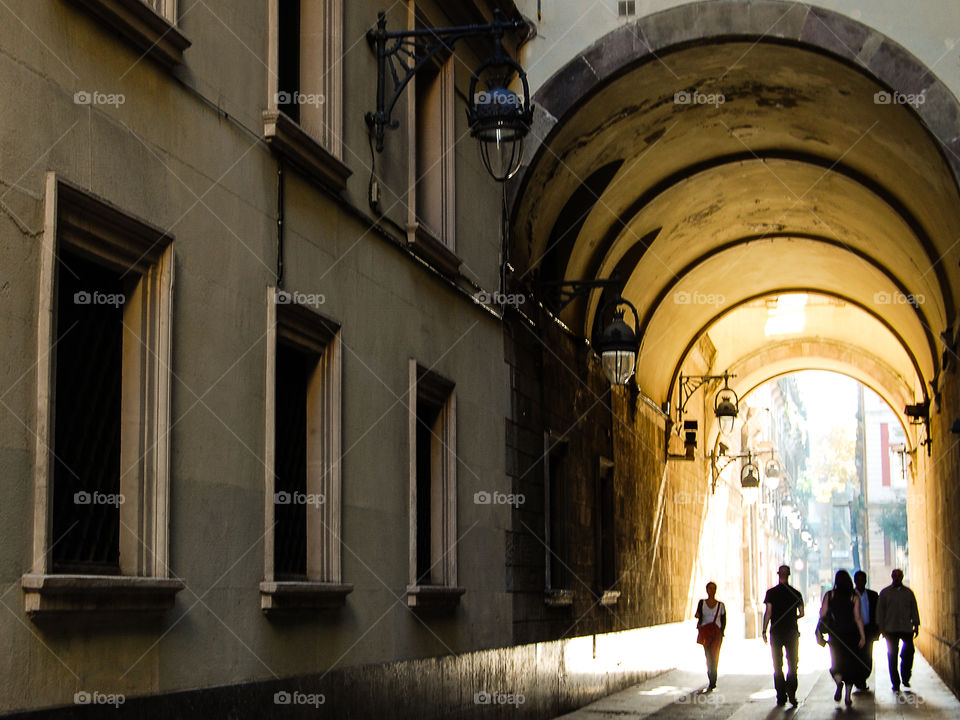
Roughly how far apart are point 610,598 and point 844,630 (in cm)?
290

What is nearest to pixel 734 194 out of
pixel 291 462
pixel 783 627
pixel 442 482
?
pixel 783 627

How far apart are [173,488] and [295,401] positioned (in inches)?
80.8

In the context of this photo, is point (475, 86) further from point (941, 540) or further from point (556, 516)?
point (941, 540)

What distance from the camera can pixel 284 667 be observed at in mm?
8008

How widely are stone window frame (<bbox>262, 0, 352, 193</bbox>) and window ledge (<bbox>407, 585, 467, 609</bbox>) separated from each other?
9.97ft

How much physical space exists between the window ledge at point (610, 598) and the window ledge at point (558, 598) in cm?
180

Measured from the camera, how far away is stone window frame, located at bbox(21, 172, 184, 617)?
5664 millimetres

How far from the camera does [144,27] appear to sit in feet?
21.8

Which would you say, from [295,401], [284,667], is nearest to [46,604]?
[284,667]

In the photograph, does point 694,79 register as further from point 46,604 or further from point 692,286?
point 46,604

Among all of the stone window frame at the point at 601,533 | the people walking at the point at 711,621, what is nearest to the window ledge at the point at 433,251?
the stone window frame at the point at 601,533

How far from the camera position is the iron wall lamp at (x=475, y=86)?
9430 mm

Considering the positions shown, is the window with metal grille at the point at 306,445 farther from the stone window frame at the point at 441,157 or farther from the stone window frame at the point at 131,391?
the stone window frame at the point at 441,157

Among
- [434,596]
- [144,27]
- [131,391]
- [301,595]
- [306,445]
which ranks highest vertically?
[144,27]
